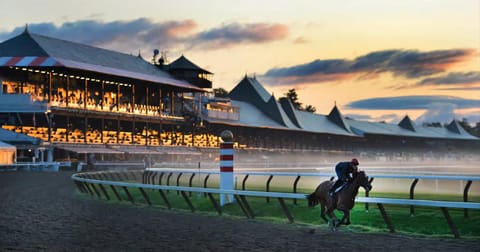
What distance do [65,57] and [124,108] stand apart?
8.67 meters

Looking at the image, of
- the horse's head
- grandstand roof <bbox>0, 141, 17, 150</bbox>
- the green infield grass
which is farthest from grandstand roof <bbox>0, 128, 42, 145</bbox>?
the horse's head

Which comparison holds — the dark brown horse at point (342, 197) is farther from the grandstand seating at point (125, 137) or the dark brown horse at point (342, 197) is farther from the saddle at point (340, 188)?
the grandstand seating at point (125, 137)

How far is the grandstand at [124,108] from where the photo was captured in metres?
60.2

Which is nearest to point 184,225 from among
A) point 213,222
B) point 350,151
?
point 213,222

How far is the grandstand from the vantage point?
2372 inches

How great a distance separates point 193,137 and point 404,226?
67365 millimetres

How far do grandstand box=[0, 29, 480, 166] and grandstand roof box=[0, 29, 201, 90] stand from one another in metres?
0.10

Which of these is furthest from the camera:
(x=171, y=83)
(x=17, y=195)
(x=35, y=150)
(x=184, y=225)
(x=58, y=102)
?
(x=171, y=83)

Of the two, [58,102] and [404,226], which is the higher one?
[58,102]

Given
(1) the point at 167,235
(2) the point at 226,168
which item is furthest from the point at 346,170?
(2) the point at 226,168

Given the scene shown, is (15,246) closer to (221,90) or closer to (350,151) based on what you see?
(350,151)

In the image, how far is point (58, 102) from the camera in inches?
2411

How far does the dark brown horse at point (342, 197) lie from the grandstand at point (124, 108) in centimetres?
4564

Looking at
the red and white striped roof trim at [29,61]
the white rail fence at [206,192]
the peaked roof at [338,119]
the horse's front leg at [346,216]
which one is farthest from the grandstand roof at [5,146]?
the peaked roof at [338,119]
